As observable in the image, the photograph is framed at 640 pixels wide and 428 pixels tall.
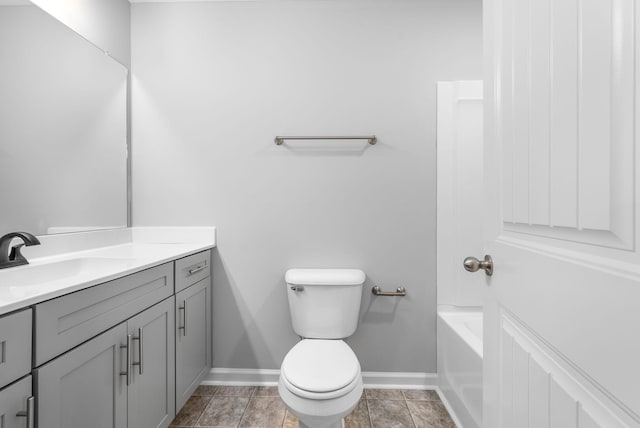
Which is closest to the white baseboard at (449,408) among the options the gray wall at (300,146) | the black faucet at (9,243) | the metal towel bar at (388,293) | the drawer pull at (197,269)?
the gray wall at (300,146)

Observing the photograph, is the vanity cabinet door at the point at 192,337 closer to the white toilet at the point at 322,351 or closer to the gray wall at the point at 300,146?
the gray wall at the point at 300,146

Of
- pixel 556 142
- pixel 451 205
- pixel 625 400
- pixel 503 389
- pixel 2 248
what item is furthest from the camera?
pixel 451 205

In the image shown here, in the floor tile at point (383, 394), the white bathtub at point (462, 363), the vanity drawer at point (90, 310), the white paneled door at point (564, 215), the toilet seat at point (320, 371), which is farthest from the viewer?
the floor tile at point (383, 394)

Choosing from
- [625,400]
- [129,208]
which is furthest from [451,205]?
[129,208]

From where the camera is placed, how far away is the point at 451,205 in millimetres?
2023

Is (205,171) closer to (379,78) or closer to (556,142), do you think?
(379,78)

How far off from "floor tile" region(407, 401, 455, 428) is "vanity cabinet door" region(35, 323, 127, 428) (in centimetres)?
136

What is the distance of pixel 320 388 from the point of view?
1.29 m

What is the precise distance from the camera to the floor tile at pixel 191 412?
171 cm

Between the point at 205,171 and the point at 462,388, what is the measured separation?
1.83 meters

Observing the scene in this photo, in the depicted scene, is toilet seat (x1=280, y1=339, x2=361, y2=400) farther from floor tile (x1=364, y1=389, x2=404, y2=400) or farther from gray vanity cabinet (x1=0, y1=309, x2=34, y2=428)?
gray vanity cabinet (x1=0, y1=309, x2=34, y2=428)

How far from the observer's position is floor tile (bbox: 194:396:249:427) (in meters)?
1.70

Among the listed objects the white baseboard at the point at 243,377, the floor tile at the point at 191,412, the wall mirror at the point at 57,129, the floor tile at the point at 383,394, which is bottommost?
the floor tile at the point at 191,412

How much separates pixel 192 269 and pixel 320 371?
34.4 inches
